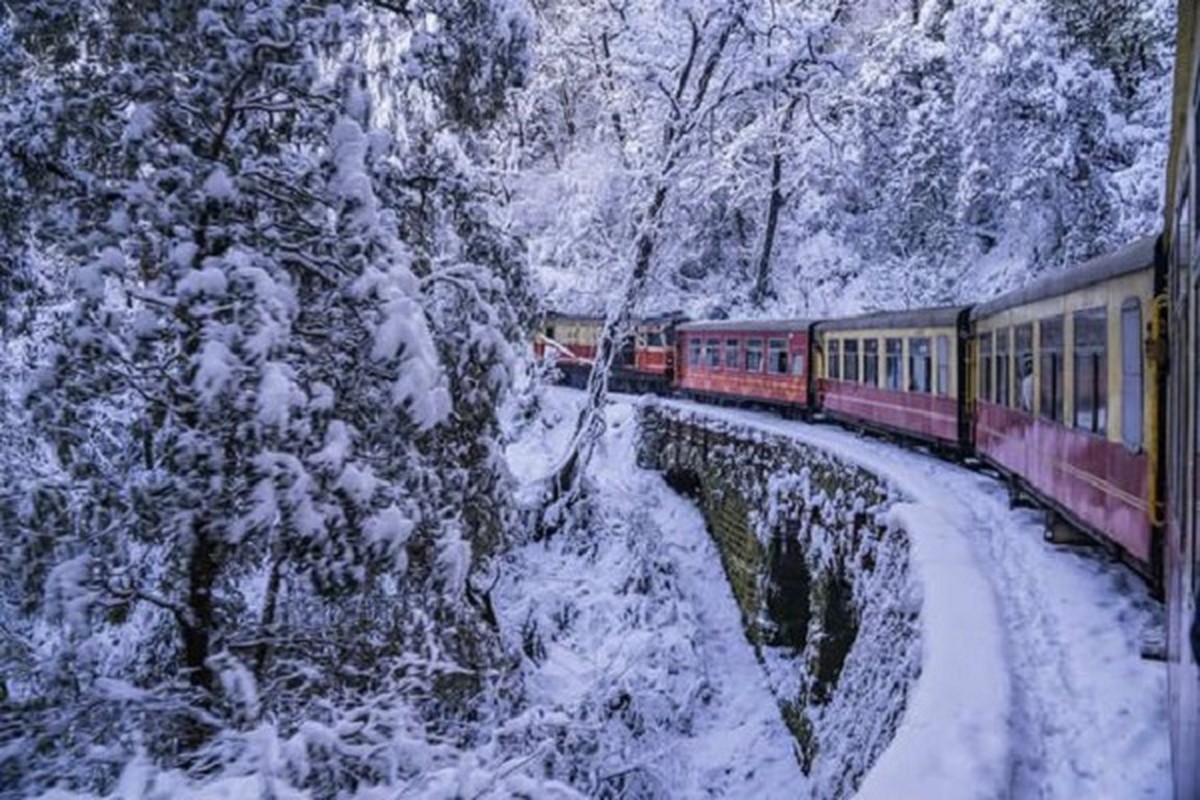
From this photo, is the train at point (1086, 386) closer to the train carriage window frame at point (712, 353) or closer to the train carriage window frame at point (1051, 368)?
the train carriage window frame at point (1051, 368)

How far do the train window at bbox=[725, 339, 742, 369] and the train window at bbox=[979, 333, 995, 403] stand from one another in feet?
37.5

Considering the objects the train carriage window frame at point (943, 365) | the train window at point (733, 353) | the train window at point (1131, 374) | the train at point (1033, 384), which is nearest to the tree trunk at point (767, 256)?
the train window at point (733, 353)

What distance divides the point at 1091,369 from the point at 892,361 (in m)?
8.99

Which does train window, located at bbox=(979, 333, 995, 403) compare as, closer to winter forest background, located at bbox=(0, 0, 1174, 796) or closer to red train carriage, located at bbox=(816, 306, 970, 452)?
red train carriage, located at bbox=(816, 306, 970, 452)

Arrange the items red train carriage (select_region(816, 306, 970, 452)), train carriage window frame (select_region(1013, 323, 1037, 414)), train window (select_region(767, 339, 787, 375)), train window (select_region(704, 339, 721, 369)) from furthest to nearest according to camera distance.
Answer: train window (select_region(704, 339, 721, 369)) < train window (select_region(767, 339, 787, 375)) < red train carriage (select_region(816, 306, 970, 452)) < train carriage window frame (select_region(1013, 323, 1037, 414))

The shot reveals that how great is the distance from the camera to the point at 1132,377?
21.4ft

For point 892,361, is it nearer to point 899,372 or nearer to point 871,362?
point 899,372

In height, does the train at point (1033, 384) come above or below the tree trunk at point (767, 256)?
below

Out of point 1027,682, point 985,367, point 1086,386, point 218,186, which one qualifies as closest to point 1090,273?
point 1086,386

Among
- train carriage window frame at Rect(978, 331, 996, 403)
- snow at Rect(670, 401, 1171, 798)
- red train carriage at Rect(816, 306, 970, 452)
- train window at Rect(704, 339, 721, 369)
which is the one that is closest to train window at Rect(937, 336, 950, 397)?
red train carriage at Rect(816, 306, 970, 452)

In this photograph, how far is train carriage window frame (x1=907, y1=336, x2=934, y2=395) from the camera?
48.9ft

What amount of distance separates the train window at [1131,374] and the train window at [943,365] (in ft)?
25.2

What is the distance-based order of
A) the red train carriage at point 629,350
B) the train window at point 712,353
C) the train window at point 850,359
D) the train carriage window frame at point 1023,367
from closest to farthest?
the train carriage window frame at point 1023,367
the train window at point 850,359
the train window at point 712,353
the red train carriage at point 629,350

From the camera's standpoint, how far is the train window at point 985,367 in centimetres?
1221
